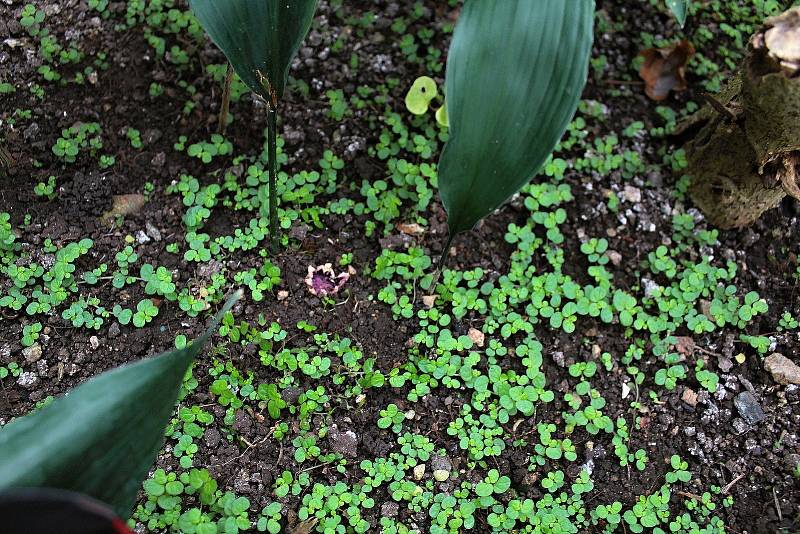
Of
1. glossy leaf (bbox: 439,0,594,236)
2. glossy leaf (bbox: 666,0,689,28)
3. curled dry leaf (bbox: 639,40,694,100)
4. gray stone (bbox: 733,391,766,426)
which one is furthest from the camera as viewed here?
curled dry leaf (bbox: 639,40,694,100)

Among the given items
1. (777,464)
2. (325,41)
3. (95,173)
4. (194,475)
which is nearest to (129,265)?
(95,173)

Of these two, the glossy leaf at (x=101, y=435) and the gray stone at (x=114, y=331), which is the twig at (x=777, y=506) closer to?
the glossy leaf at (x=101, y=435)

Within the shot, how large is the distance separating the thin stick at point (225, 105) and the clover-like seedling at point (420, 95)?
1.49 ft

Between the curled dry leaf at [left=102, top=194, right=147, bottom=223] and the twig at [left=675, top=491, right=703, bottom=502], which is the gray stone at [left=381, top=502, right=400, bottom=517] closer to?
the twig at [left=675, top=491, right=703, bottom=502]

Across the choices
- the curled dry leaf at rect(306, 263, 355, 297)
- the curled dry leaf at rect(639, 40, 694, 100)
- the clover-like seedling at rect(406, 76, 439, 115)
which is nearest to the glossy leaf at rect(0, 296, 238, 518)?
the curled dry leaf at rect(306, 263, 355, 297)

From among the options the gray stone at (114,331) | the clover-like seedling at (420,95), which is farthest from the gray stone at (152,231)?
the clover-like seedling at (420,95)

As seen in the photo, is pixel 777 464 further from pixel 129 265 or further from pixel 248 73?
pixel 129 265

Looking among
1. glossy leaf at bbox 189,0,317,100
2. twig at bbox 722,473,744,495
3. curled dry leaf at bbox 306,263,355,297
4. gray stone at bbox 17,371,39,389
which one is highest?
glossy leaf at bbox 189,0,317,100

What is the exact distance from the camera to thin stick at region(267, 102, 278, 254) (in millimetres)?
1410

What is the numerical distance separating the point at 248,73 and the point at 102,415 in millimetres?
743

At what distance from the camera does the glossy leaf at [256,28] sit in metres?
1.29

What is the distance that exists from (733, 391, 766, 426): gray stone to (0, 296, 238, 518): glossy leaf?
1.29m

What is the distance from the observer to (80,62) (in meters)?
1.84

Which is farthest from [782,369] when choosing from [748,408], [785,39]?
[785,39]
